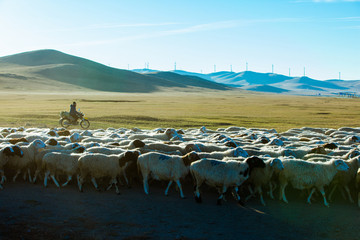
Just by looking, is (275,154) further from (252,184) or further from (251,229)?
(251,229)

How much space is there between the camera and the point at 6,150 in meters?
10.2

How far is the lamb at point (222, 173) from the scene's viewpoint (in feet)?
29.7

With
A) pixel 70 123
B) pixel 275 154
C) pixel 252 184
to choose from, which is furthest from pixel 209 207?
pixel 70 123

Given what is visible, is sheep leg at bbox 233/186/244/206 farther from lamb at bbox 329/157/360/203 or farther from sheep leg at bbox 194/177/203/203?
lamb at bbox 329/157/360/203

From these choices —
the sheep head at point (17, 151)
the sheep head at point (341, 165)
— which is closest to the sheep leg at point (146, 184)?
the sheep head at point (17, 151)

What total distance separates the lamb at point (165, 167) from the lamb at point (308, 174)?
2540mm

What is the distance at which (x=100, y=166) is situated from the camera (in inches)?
390

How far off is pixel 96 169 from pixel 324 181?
6.35m

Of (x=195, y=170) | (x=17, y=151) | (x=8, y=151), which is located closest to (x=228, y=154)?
(x=195, y=170)

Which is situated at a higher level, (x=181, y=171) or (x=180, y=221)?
(x=181, y=171)

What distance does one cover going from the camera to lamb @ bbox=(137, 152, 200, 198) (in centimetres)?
965

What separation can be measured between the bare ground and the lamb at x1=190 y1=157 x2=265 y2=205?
407mm

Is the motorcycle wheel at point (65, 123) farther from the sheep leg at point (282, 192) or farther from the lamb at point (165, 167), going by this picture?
the sheep leg at point (282, 192)

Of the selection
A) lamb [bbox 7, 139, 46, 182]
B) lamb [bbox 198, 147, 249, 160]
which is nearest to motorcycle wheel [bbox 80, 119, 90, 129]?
lamb [bbox 7, 139, 46, 182]
